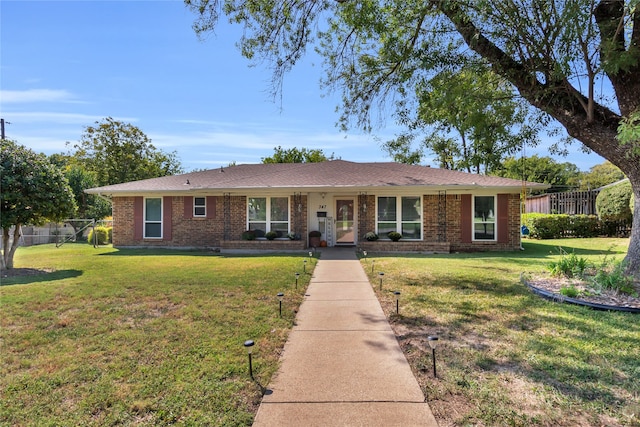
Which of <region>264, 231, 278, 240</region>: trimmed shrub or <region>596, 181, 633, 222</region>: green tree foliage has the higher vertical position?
<region>596, 181, 633, 222</region>: green tree foliage

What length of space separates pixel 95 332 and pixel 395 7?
27.8ft

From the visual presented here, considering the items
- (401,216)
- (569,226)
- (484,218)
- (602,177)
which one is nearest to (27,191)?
(401,216)

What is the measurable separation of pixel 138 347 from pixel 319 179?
1121cm

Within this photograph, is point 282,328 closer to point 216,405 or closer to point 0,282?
point 216,405

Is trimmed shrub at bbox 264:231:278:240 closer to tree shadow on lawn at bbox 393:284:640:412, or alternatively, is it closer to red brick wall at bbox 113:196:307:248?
red brick wall at bbox 113:196:307:248

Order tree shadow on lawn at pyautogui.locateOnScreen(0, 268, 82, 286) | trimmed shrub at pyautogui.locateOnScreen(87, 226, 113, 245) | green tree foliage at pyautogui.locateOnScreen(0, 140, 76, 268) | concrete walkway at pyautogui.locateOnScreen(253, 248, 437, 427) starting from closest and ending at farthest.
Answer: concrete walkway at pyautogui.locateOnScreen(253, 248, 437, 427)
tree shadow on lawn at pyautogui.locateOnScreen(0, 268, 82, 286)
green tree foliage at pyautogui.locateOnScreen(0, 140, 76, 268)
trimmed shrub at pyautogui.locateOnScreen(87, 226, 113, 245)

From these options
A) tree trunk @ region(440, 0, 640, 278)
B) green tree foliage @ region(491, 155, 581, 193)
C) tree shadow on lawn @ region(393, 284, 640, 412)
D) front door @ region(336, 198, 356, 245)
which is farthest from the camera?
green tree foliage @ region(491, 155, 581, 193)

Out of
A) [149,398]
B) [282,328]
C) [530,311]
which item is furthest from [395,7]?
[149,398]

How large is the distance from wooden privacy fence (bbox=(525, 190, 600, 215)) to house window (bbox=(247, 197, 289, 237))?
20.5m

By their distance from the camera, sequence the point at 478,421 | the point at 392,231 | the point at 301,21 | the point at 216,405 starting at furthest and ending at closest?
the point at 392,231 < the point at 301,21 < the point at 216,405 < the point at 478,421

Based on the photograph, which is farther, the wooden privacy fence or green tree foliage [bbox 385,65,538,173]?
the wooden privacy fence

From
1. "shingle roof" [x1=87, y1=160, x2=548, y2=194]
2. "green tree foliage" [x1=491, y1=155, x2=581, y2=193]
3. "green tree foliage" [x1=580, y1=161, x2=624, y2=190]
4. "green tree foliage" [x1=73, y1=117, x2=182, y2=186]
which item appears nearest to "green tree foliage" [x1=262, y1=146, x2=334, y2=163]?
"green tree foliage" [x1=73, y1=117, x2=182, y2=186]

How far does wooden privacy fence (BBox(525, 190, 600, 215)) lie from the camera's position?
Result: 2275 centimetres

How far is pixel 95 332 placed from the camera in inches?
179
